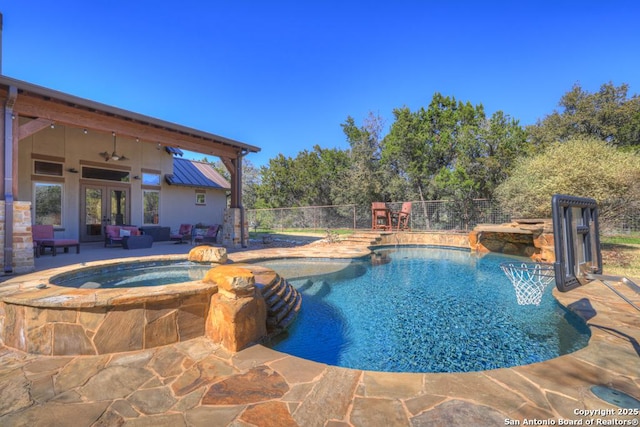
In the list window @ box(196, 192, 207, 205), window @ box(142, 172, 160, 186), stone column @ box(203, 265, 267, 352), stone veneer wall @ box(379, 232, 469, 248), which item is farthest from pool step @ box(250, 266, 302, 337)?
window @ box(196, 192, 207, 205)

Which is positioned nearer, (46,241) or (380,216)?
(46,241)

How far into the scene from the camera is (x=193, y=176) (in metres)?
13.9

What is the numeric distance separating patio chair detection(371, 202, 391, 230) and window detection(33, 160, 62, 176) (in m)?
12.0

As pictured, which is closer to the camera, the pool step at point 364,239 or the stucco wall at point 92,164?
the stucco wall at point 92,164

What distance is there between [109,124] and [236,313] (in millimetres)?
6801

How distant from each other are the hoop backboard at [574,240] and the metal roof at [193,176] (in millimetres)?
13017

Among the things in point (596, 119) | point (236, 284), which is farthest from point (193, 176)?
point (596, 119)

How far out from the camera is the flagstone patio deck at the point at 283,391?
167 cm

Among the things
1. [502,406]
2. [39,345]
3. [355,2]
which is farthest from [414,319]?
[355,2]

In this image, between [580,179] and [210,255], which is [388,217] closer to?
[580,179]

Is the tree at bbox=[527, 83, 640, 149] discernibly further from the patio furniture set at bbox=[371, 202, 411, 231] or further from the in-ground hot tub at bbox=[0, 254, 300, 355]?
the in-ground hot tub at bbox=[0, 254, 300, 355]

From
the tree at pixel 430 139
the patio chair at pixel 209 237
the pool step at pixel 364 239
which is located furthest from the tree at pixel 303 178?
the patio chair at pixel 209 237

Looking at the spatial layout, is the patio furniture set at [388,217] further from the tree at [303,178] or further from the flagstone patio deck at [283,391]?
the flagstone patio deck at [283,391]

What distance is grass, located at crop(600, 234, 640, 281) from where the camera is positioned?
235 inches
